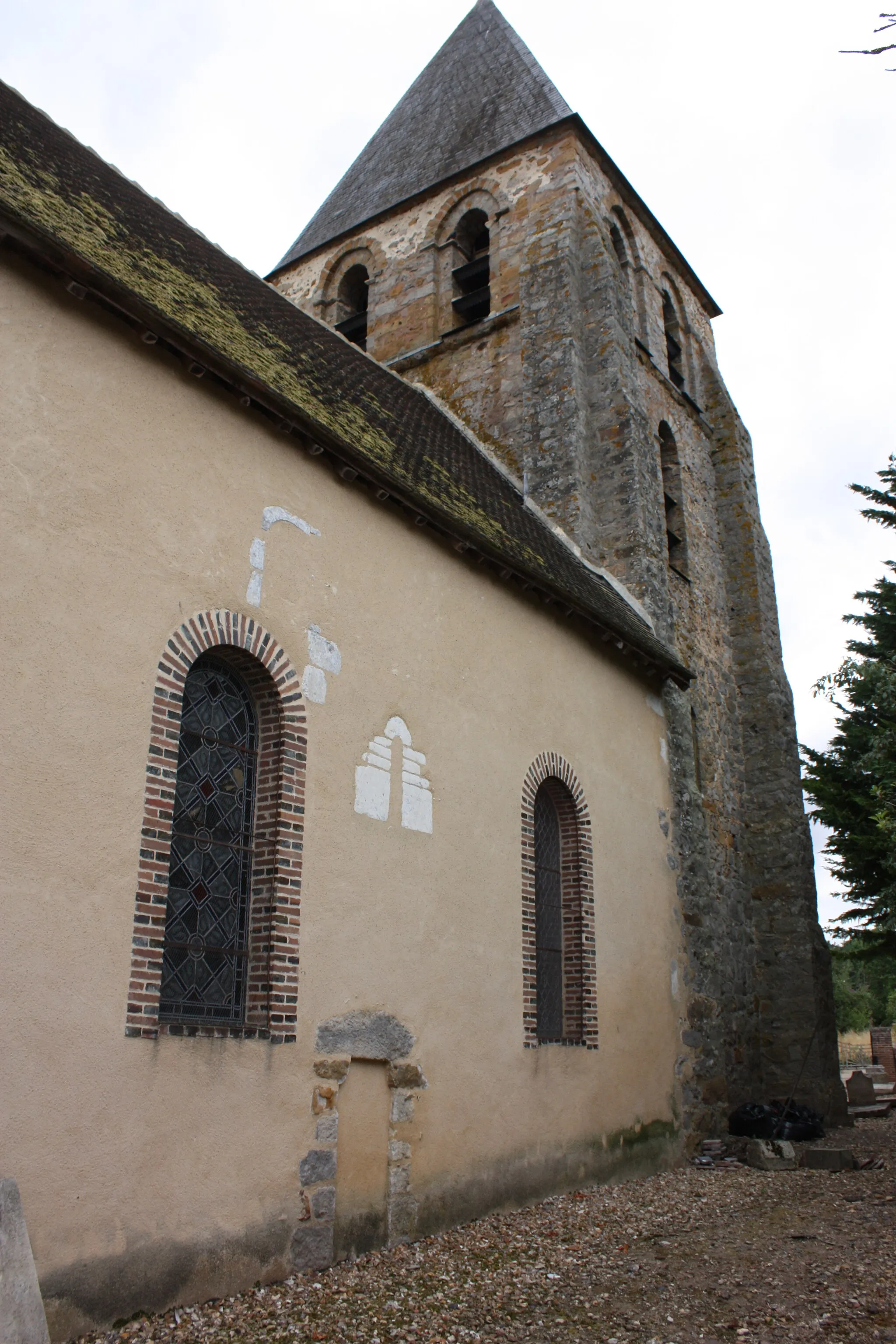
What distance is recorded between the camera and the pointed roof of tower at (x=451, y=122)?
16.1 metres

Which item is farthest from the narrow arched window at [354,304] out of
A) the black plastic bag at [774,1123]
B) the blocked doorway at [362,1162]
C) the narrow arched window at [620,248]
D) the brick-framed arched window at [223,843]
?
the blocked doorway at [362,1162]

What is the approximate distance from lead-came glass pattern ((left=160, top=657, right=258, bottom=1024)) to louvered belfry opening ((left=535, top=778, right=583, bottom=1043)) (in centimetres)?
316

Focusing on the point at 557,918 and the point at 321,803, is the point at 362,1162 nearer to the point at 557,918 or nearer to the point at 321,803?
the point at 321,803

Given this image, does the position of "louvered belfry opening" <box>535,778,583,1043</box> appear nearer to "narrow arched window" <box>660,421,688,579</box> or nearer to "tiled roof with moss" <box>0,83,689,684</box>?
"tiled roof with moss" <box>0,83,689,684</box>

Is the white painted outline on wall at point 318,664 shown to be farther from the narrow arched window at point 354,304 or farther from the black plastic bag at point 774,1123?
the narrow arched window at point 354,304

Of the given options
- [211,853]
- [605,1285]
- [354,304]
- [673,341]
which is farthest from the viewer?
[354,304]

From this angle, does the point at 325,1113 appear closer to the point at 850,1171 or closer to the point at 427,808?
the point at 427,808

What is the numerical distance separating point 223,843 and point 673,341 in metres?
13.2

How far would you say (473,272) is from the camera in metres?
15.3

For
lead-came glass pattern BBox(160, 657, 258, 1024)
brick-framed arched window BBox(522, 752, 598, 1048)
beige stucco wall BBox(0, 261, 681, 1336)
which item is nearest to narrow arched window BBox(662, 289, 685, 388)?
beige stucco wall BBox(0, 261, 681, 1336)

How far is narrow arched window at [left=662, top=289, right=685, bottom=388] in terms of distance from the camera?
16062mm

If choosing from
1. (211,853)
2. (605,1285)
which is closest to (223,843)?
(211,853)

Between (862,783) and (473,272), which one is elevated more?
(473,272)

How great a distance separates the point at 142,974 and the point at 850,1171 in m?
7.42
